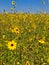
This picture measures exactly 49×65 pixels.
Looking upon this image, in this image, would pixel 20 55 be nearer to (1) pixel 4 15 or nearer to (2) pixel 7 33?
(2) pixel 7 33

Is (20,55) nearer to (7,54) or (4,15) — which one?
(7,54)

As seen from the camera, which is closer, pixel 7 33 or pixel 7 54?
pixel 7 54

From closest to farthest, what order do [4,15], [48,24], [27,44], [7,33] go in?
1. [27,44]
2. [7,33]
3. [48,24]
4. [4,15]

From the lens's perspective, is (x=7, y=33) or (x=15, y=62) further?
(x=7, y=33)

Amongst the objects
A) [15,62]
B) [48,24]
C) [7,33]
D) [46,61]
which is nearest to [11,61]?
[15,62]

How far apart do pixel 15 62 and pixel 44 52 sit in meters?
0.72

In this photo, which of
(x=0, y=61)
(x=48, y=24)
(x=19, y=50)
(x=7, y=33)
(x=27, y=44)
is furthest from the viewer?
(x=48, y=24)

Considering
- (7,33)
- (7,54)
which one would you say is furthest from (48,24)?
(7,54)

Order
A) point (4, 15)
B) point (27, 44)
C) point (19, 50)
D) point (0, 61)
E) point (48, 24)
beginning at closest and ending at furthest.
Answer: point (0, 61)
point (19, 50)
point (27, 44)
point (48, 24)
point (4, 15)

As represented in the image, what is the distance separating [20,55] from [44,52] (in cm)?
51

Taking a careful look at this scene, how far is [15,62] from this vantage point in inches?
169

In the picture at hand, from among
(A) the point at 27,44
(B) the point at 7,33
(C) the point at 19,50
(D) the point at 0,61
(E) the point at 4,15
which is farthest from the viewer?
(E) the point at 4,15

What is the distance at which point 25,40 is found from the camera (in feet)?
16.9

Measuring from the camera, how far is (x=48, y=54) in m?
4.64
